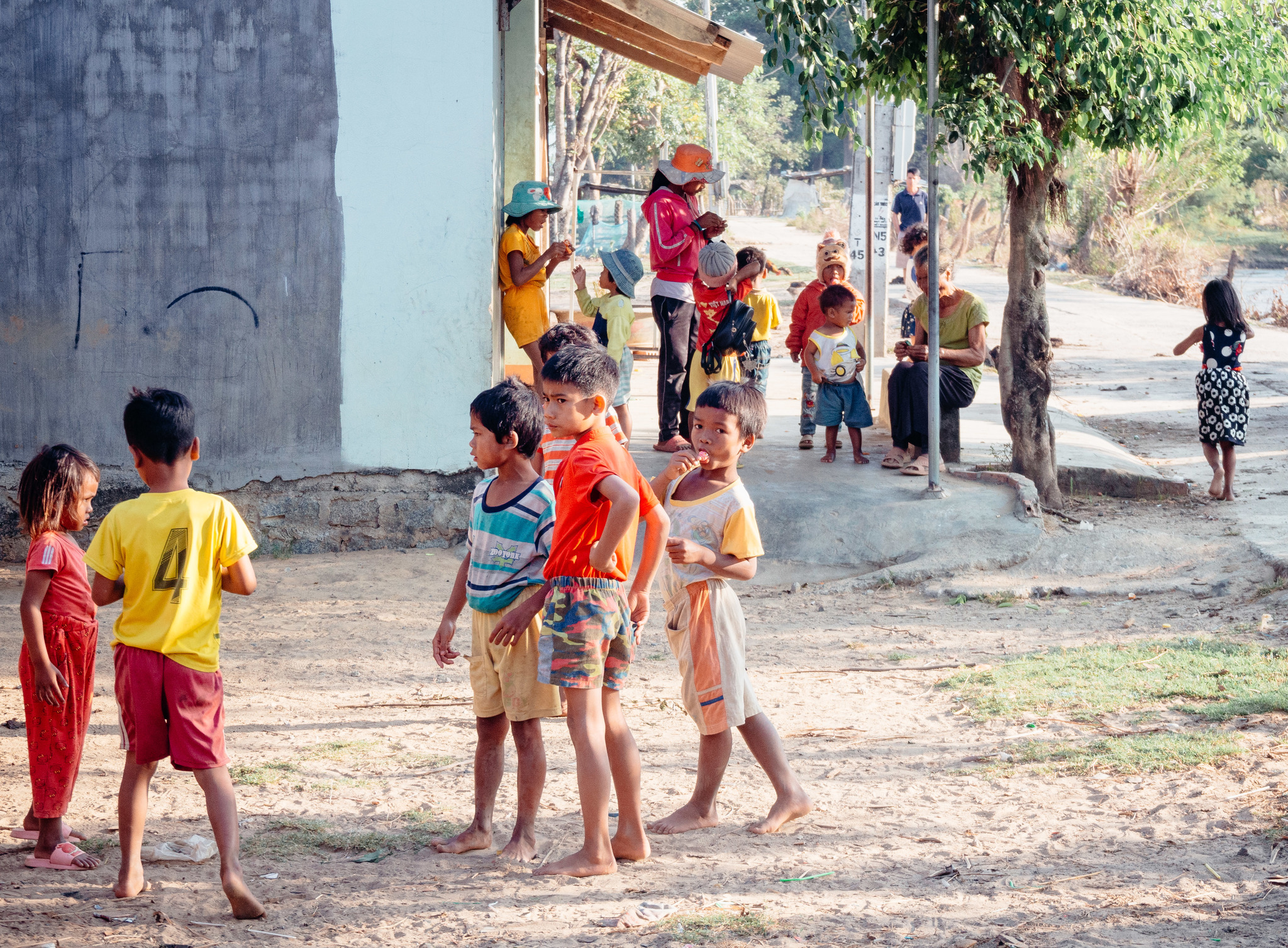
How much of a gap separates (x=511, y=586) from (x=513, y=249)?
4459 millimetres

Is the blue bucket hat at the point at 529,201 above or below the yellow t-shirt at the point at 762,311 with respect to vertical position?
above

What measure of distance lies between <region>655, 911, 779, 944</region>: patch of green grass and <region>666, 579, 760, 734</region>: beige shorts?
0.61 metres

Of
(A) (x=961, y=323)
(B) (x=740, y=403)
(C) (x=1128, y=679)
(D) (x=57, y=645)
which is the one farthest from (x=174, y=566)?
(A) (x=961, y=323)

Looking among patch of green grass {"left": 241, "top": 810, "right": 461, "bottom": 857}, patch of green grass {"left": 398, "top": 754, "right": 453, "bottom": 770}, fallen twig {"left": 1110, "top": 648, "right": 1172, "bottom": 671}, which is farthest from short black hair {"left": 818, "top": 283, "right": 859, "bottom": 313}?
patch of green grass {"left": 241, "top": 810, "right": 461, "bottom": 857}

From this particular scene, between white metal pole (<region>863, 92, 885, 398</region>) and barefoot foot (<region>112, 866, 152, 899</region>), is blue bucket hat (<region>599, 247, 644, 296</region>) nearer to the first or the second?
white metal pole (<region>863, 92, 885, 398</region>)

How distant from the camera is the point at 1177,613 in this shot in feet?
19.8

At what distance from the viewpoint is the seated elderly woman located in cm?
786

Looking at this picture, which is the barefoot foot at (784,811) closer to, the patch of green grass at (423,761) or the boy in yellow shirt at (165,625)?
the patch of green grass at (423,761)

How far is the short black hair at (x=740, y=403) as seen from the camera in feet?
11.6

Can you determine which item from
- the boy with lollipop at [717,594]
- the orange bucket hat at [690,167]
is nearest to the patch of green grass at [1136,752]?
the boy with lollipop at [717,594]

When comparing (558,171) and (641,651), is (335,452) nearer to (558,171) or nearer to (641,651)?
(641,651)

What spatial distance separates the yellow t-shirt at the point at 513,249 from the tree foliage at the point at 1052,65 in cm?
186

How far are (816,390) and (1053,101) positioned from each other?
2.37 m

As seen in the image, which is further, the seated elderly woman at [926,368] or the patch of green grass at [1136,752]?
the seated elderly woman at [926,368]
